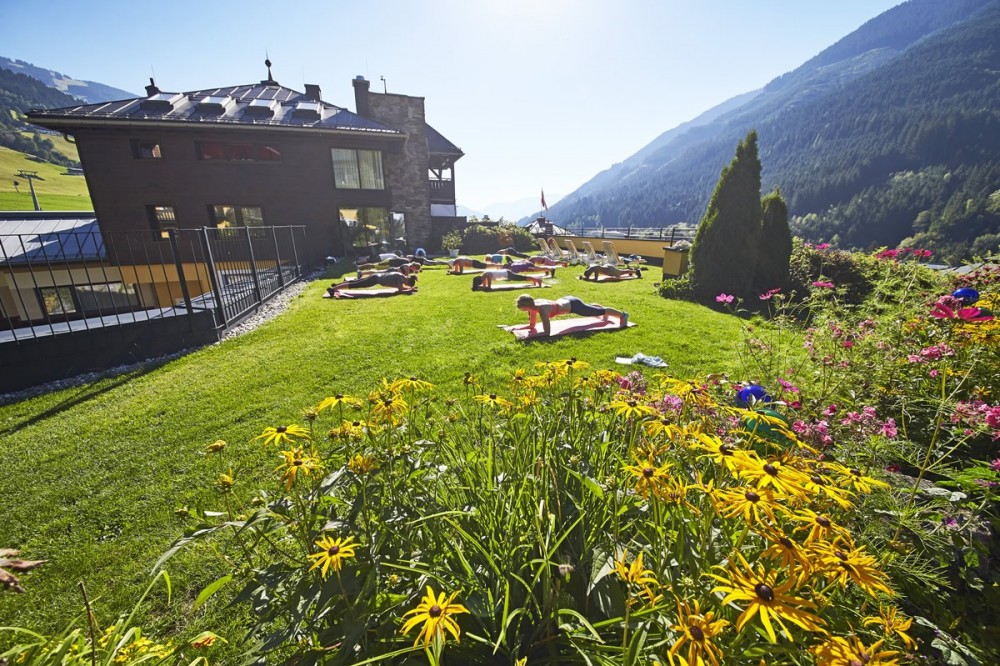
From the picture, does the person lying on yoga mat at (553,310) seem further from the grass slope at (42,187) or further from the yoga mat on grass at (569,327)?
the grass slope at (42,187)

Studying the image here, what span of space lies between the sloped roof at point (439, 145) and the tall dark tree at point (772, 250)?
24385 mm

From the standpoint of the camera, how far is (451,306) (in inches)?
358

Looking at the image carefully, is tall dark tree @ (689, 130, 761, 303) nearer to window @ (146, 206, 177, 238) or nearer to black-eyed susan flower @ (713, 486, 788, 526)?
black-eyed susan flower @ (713, 486, 788, 526)

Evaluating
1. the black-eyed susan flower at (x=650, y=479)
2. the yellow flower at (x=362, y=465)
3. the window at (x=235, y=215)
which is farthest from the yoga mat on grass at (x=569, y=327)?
the window at (x=235, y=215)

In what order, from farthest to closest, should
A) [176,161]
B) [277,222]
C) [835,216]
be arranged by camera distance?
[835,216], [277,222], [176,161]

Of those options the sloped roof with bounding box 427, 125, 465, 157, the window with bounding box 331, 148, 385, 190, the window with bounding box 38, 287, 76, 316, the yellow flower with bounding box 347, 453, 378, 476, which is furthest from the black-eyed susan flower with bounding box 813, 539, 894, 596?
the sloped roof with bounding box 427, 125, 465, 157

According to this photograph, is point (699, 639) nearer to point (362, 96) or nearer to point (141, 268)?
point (141, 268)

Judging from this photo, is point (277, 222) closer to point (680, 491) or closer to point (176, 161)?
point (176, 161)

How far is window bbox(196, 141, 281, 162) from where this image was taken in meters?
17.1

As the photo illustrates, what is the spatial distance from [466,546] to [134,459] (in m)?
3.78

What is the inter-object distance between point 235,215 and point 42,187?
10296cm

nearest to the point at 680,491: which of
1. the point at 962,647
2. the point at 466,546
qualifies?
the point at 466,546

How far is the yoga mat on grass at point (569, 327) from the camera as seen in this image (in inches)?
263

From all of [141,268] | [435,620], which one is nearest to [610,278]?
[435,620]
